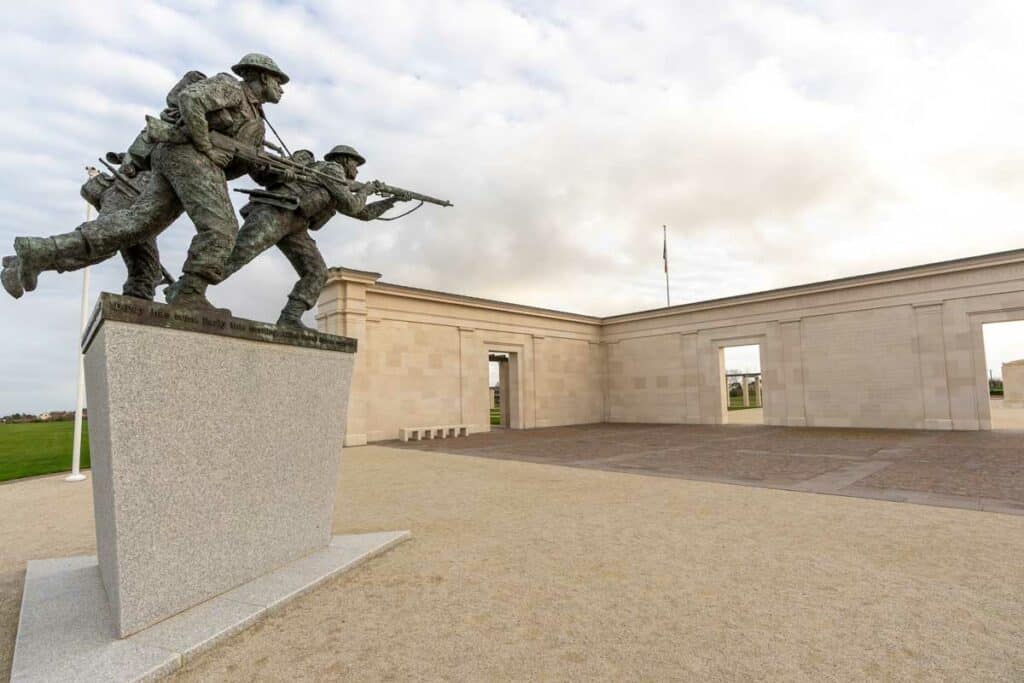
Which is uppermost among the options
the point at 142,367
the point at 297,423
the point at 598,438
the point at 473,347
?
the point at 473,347

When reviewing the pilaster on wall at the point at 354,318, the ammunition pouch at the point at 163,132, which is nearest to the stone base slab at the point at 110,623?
the ammunition pouch at the point at 163,132

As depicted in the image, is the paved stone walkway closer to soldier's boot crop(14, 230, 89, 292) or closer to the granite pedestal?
the granite pedestal

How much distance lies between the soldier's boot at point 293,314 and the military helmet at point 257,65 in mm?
1900

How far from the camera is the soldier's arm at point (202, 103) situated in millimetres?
3668

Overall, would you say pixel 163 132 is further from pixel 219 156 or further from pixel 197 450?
pixel 197 450

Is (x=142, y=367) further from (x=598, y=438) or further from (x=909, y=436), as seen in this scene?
(x=909, y=436)

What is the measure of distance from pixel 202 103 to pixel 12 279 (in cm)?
171

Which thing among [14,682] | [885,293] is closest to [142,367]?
[14,682]

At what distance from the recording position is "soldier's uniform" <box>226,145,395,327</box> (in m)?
4.41

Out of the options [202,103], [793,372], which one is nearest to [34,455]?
[202,103]

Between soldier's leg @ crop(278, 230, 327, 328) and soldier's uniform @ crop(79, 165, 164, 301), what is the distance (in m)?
1.03

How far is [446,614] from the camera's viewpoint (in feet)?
11.6

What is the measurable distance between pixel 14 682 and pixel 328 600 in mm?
1659

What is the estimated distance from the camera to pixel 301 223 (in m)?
4.80
